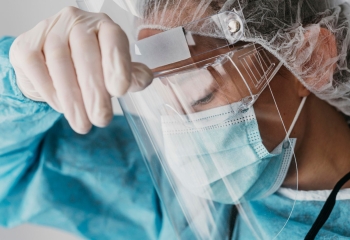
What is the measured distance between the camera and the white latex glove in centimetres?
62

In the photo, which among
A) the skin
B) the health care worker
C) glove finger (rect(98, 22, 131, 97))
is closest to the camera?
glove finger (rect(98, 22, 131, 97))

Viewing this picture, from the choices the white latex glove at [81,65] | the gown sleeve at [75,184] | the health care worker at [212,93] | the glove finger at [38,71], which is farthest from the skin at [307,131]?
the gown sleeve at [75,184]

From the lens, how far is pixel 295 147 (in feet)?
3.04

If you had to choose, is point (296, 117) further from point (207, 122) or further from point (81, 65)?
point (81, 65)

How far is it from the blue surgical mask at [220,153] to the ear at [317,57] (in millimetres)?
204

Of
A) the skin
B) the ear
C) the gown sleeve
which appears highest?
the ear

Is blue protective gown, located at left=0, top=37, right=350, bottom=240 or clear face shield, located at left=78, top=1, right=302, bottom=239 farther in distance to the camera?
blue protective gown, located at left=0, top=37, right=350, bottom=240

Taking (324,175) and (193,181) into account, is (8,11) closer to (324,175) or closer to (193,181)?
(193,181)

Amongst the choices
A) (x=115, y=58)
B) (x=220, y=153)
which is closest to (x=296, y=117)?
(x=220, y=153)

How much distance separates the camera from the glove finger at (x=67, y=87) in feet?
2.22

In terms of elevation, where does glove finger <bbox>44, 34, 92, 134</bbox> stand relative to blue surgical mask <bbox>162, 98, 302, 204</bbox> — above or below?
above

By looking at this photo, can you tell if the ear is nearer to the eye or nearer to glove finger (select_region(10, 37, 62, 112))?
the eye

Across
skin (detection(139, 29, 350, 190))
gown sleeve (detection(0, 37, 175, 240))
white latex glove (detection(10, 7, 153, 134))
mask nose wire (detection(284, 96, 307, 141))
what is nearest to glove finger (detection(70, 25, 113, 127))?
white latex glove (detection(10, 7, 153, 134))

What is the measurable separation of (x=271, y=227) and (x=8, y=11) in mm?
1352
